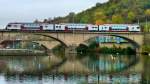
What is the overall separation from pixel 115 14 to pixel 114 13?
3.15 m

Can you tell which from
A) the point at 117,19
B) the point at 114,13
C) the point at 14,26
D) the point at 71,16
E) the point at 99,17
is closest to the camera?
the point at 14,26

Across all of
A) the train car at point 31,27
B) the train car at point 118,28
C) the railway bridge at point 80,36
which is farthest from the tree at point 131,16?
the train car at point 31,27

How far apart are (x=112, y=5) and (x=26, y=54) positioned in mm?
90493

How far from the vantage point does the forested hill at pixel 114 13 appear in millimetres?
159000

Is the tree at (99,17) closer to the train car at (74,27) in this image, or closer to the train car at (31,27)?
the train car at (74,27)

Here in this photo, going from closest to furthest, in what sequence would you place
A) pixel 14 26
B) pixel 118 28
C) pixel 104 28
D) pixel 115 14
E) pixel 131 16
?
pixel 14 26
pixel 118 28
pixel 104 28
pixel 131 16
pixel 115 14

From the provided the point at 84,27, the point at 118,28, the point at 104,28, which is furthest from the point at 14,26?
the point at 118,28

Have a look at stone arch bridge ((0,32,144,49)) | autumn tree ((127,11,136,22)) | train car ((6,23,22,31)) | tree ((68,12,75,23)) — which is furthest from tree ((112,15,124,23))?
train car ((6,23,22,31))

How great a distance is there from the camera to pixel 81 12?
655ft

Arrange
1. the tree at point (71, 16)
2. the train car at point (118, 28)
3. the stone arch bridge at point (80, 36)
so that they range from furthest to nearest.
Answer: the tree at point (71, 16), the train car at point (118, 28), the stone arch bridge at point (80, 36)

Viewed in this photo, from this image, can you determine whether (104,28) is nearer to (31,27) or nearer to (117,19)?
(31,27)

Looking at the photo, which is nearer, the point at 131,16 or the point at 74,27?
the point at 74,27

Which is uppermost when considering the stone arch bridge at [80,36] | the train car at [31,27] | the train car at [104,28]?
the train car at [31,27]

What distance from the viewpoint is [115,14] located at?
174375mm
